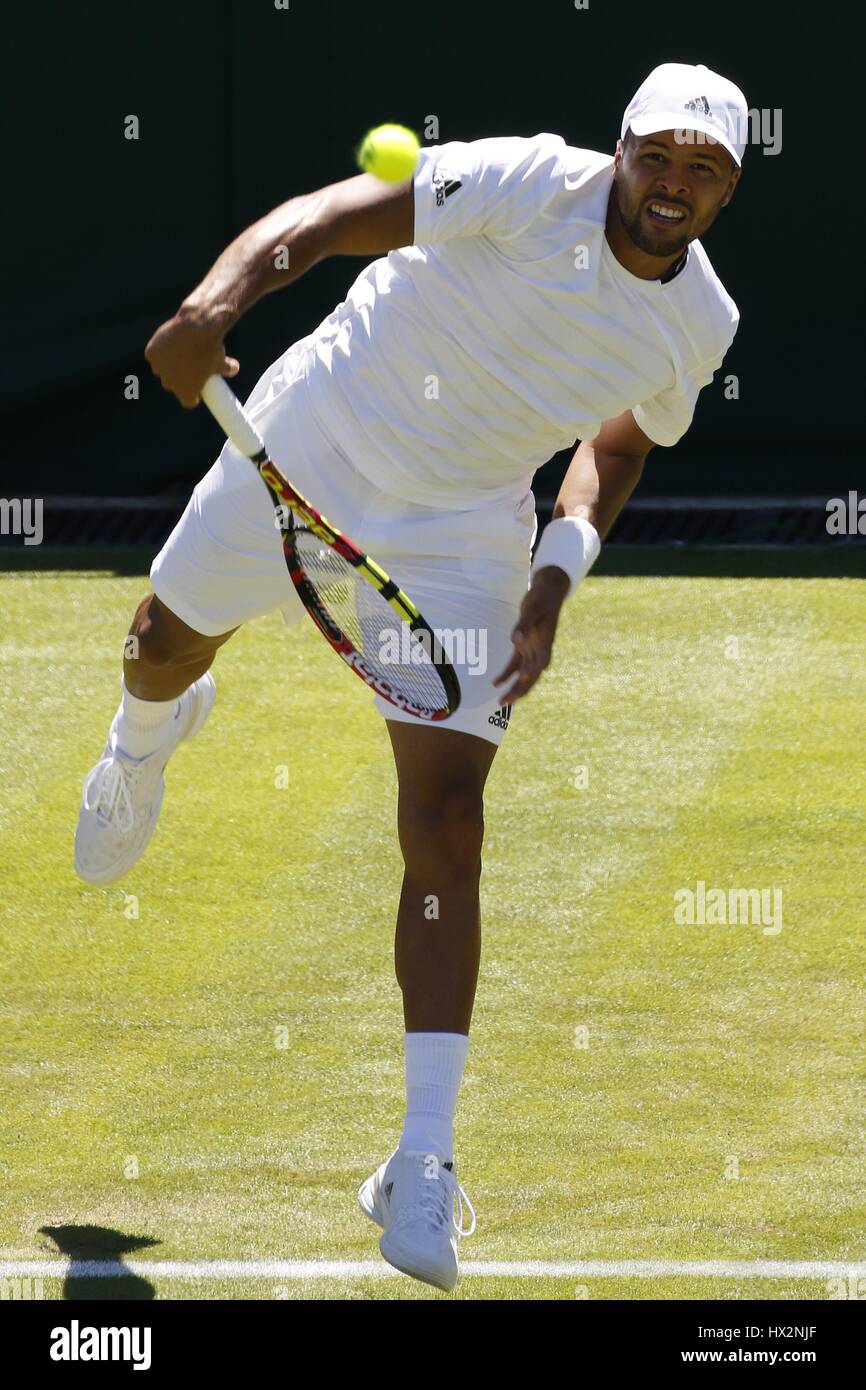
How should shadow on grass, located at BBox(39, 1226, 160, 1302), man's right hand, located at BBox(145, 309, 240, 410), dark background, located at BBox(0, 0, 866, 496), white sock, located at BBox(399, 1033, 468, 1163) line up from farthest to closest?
dark background, located at BBox(0, 0, 866, 496) < white sock, located at BBox(399, 1033, 468, 1163) < shadow on grass, located at BBox(39, 1226, 160, 1302) < man's right hand, located at BBox(145, 309, 240, 410)

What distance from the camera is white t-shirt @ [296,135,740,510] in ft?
11.0

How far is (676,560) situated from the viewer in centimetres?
826

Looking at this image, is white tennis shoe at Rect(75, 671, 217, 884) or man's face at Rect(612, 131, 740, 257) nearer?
man's face at Rect(612, 131, 740, 257)

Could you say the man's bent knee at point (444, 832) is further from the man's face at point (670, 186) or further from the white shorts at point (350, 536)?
the man's face at point (670, 186)

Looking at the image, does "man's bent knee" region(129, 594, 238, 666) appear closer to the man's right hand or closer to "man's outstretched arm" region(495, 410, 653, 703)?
"man's outstretched arm" region(495, 410, 653, 703)

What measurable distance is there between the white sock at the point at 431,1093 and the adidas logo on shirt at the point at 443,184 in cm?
132

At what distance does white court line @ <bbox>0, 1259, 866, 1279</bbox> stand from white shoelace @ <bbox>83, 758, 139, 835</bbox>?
1143mm

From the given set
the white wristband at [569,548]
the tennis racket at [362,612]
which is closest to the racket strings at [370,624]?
the tennis racket at [362,612]

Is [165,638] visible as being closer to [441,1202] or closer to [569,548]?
[569,548]

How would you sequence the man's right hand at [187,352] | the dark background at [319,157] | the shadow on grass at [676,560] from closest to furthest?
the man's right hand at [187,352] → the shadow on grass at [676,560] → the dark background at [319,157]

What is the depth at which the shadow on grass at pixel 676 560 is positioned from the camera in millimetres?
8047

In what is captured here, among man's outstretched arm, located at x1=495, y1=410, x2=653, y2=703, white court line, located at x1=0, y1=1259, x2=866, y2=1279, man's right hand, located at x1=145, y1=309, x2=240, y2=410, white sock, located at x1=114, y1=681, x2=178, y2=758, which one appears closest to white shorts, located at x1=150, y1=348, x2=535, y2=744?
man's outstretched arm, located at x1=495, y1=410, x2=653, y2=703

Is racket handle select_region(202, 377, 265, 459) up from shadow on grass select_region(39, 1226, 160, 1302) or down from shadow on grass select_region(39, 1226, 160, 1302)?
up

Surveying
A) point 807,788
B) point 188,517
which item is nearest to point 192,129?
point 807,788
